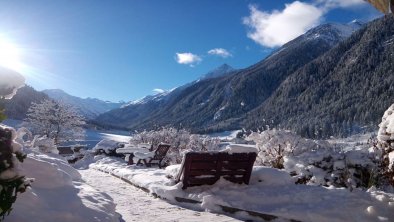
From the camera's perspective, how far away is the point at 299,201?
8461 millimetres

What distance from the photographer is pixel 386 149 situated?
9.21 metres

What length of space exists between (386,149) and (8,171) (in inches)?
324

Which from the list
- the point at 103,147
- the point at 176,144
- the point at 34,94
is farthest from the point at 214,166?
the point at 34,94

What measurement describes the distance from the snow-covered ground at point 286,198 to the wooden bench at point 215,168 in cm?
17

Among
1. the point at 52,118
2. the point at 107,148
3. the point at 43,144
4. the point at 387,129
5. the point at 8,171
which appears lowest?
the point at 107,148

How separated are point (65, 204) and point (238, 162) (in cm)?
541

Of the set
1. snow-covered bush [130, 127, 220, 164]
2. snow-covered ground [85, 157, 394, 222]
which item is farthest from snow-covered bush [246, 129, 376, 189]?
snow-covered bush [130, 127, 220, 164]

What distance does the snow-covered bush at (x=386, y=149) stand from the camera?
8.03 metres

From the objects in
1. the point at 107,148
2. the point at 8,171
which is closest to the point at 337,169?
the point at 8,171

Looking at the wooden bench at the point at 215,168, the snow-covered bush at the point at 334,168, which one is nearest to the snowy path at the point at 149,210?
the wooden bench at the point at 215,168

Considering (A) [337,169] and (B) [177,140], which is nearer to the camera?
(A) [337,169]

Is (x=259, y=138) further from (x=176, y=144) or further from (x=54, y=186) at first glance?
(x=176, y=144)

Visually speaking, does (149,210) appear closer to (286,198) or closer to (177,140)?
(286,198)

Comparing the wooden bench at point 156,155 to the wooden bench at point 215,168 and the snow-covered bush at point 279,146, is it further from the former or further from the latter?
the wooden bench at point 215,168
